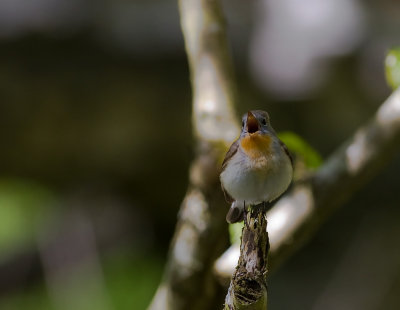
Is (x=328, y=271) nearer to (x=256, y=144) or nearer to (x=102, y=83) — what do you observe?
(x=102, y=83)

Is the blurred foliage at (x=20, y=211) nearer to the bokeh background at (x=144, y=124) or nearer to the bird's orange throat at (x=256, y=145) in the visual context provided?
the bokeh background at (x=144, y=124)

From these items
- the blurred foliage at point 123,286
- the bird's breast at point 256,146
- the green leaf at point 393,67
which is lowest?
the blurred foliage at point 123,286

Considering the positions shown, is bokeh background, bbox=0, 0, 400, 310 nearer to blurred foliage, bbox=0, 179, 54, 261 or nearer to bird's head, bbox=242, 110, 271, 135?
blurred foliage, bbox=0, 179, 54, 261

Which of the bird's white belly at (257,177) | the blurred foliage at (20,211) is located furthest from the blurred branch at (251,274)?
the blurred foliage at (20,211)

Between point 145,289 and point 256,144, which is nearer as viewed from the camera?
Result: point 256,144

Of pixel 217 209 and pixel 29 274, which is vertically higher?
pixel 217 209

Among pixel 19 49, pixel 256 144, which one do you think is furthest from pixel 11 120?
pixel 256 144

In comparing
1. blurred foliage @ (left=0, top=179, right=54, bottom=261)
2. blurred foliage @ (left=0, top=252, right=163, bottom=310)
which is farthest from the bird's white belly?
blurred foliage @ (left=0, top=179, right=54, bottom=261)
